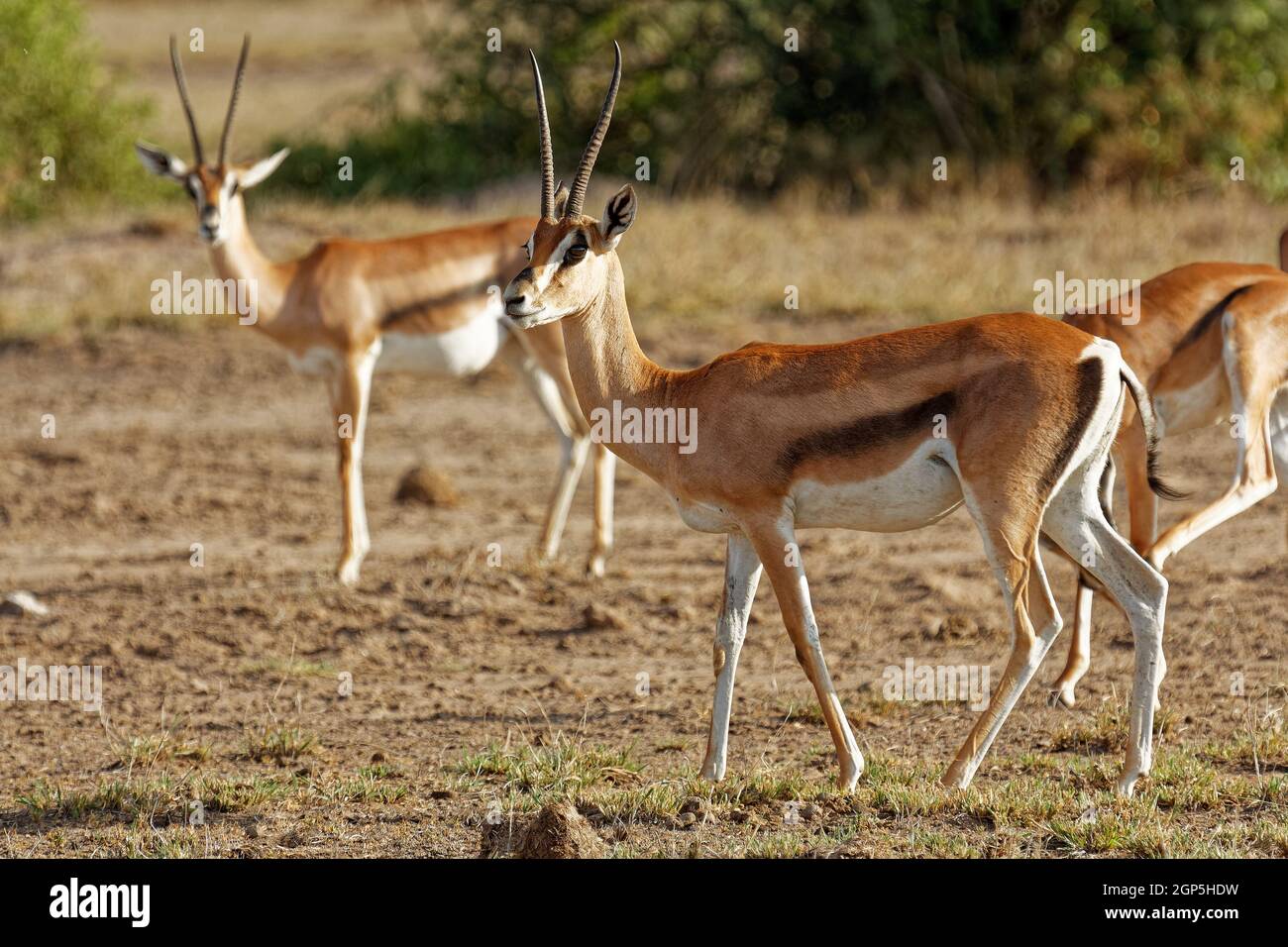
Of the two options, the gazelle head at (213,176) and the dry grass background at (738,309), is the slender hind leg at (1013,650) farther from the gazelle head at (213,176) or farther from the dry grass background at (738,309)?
the gazelle head at (213,176)

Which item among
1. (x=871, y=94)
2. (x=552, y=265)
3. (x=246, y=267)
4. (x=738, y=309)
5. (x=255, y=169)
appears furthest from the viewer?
(x=871, y=94)

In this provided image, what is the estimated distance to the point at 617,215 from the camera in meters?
5.71

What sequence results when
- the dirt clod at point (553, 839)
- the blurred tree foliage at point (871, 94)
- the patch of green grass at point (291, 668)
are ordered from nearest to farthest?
the dirt clod at point (553, 839)
the patch of green grass at point (291, 668)
the blurred tree foliage at point (871, 94)

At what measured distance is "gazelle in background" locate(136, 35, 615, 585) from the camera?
9102 mm

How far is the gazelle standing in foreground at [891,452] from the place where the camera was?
5.36 m

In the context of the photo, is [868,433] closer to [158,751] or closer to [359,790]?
[359,790]

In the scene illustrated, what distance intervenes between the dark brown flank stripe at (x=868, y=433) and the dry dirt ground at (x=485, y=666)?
1.12 m

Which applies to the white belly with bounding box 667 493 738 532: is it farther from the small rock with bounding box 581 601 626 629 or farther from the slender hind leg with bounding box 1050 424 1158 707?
the small rock with bounding box 581 601 626 629

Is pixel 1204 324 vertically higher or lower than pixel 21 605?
higher

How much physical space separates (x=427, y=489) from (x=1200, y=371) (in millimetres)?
4792

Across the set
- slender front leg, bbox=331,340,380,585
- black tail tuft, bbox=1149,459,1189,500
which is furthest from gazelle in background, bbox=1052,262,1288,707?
slender front leg, bbox=331,340,380,585

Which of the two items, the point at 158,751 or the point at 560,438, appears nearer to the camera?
the point at 158,751

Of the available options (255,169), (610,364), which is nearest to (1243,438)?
(610,364)

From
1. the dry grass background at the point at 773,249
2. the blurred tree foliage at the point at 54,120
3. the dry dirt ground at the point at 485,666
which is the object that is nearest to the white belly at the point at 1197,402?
the dry dirt ground at the point at 485,666
